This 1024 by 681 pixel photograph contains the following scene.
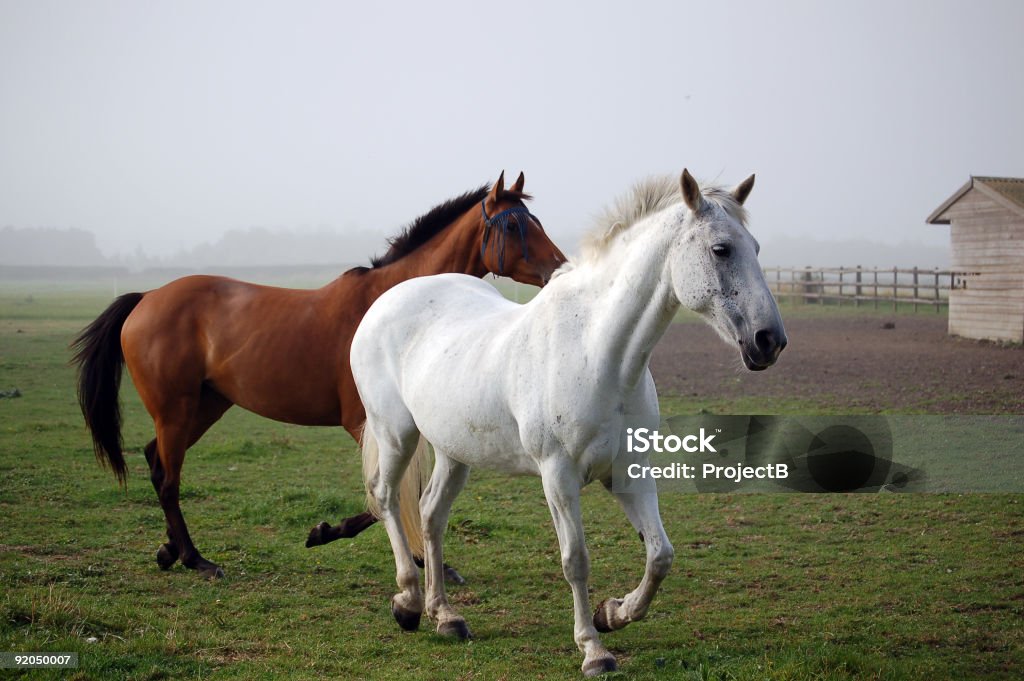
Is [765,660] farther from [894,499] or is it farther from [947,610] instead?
[894,499]

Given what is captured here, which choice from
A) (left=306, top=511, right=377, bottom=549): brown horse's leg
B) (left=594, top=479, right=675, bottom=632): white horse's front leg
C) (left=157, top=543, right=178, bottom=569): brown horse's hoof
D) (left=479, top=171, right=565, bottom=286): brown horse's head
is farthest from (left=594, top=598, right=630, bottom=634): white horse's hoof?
(left=157, top=543, right=178, bottom=569): brown horse's hoof

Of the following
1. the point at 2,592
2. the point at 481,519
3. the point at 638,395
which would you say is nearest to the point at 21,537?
the point at 2,592

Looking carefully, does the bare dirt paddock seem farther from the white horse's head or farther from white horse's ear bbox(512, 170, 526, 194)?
the white horse's head

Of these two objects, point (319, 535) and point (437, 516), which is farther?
point (319, 535)

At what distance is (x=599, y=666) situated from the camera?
149 inches

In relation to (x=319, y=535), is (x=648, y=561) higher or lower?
higher

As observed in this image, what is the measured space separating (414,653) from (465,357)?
1.42 m

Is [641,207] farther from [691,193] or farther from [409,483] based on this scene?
[409,483]

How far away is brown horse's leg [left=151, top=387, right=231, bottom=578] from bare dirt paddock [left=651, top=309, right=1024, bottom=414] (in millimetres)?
6734

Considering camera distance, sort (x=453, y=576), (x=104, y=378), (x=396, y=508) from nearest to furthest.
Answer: (x=396, y=508), (x=453, y=576), (x=104, y=378)

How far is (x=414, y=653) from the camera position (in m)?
4.21

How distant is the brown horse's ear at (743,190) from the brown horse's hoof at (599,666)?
2001 mm

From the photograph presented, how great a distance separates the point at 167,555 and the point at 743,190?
417 cm

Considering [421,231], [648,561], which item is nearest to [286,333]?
[421,231]
